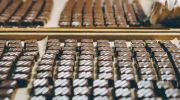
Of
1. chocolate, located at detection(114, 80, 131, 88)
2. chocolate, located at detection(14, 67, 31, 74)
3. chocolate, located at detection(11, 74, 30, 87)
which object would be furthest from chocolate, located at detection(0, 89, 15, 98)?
chocolate, located at detection(114, 80, 131, 88)

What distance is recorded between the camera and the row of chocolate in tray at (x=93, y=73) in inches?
54.5

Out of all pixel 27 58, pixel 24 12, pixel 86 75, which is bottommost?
pixel 86 75

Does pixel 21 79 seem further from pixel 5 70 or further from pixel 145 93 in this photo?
pixel 145 93

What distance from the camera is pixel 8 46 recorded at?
6.37ft

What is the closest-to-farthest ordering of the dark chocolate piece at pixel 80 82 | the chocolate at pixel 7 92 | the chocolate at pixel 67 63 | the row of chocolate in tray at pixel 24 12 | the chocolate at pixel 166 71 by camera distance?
the chocolate at pixel 7 92 < the dark chocolate piece at pixel 80 82 < the chocolate at pixel 166 71 < the chocolate at pixel 67 63 < the row of chocolate in tray at pixel 24 12

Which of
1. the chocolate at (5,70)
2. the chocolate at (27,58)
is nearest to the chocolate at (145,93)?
the chocolate at (27,58)

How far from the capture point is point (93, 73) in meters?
1.56

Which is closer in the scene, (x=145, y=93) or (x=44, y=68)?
(x=145, y=93)

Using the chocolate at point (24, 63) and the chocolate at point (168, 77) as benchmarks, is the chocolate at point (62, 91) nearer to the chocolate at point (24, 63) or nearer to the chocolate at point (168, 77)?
the chocolate at point (24, 63)

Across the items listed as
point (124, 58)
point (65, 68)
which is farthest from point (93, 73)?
point (124, 58)

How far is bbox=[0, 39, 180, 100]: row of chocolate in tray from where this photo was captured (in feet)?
4.54

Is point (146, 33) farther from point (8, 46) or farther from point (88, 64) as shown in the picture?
point (8, 46)

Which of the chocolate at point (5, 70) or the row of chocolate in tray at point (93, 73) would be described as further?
the chocolate at point (5, 70)

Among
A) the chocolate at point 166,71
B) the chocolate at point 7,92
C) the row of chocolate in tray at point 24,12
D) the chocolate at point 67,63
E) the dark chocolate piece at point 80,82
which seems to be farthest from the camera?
the row of chocolate in tray at point 24,12
